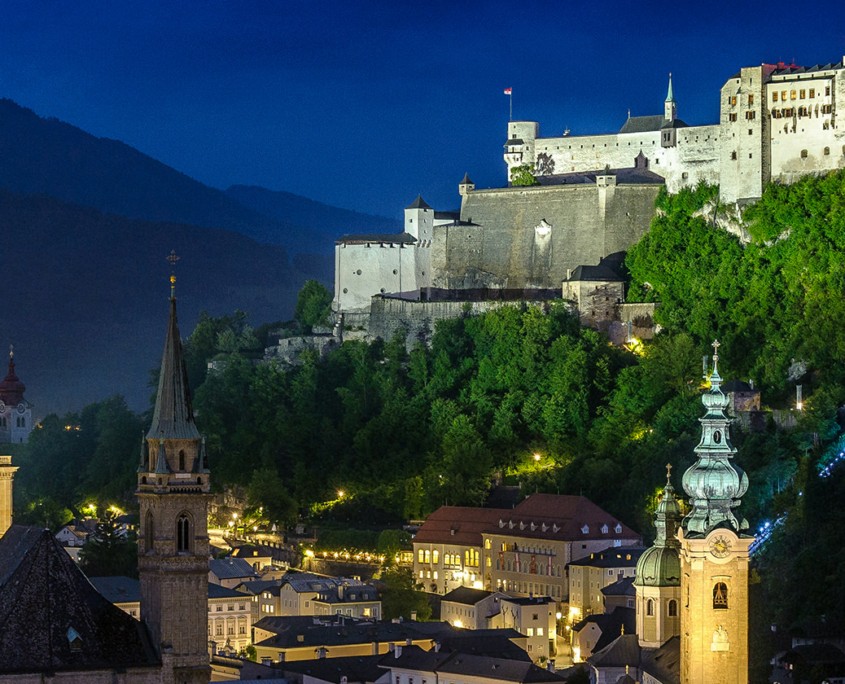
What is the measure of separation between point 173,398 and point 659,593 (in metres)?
21.6

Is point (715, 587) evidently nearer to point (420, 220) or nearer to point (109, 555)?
point (109, 555)

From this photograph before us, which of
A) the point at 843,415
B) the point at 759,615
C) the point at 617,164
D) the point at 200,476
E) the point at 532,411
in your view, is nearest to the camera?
the point at 200,476

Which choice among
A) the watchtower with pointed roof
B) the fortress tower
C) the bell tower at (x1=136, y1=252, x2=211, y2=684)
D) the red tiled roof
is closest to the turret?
the red tiled roof

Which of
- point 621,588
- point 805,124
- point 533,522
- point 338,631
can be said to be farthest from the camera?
point 805,124

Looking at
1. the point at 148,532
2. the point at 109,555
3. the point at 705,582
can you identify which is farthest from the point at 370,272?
the point at 148,532

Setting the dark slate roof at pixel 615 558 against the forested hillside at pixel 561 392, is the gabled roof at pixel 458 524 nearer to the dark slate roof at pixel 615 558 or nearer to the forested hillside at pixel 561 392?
the forested hillside at pixel 561 392

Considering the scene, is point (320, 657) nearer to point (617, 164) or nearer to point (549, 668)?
point (549, 668)

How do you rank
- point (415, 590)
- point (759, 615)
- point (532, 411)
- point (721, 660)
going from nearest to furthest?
point (721, 660) → point (759, 615) → point (415, 590) → point (532, 411)

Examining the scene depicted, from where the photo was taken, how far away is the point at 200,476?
5684 centimetres

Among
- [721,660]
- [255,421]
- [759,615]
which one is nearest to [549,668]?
[759,615]

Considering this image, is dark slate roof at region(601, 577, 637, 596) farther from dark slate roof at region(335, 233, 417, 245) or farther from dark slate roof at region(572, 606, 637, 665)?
dark slate roof at region(335, 233, 417, 245)

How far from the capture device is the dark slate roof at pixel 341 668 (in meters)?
82.4

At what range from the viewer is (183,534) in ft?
185

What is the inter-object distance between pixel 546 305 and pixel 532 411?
595cm
